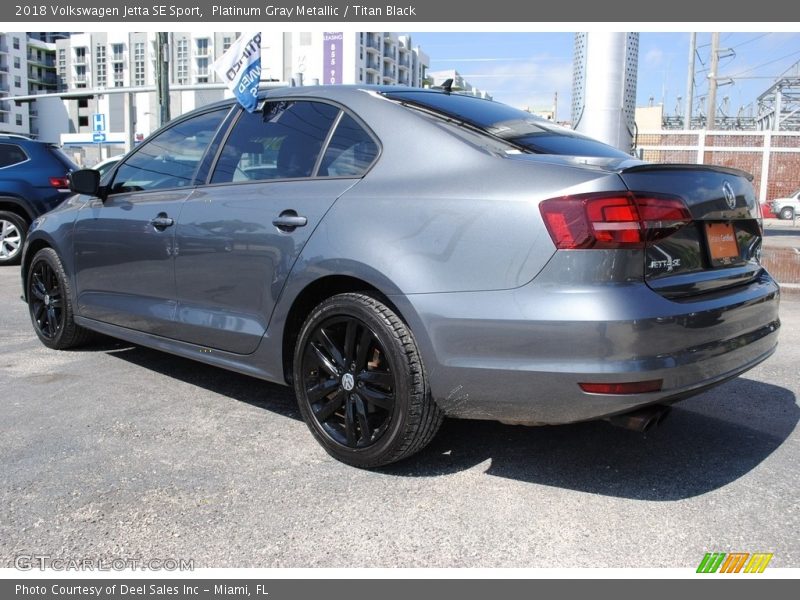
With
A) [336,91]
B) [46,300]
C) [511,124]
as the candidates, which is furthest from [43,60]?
[511,124]

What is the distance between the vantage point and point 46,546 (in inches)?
94.7

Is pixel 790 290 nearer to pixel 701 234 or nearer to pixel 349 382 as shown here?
pixel 701 234

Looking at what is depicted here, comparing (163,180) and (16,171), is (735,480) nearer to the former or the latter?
(163,180)

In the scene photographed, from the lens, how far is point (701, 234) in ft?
8.95

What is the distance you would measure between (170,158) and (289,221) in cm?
136

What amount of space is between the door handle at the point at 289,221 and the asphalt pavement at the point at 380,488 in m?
1.01

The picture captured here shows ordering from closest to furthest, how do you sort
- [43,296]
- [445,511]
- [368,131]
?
[445,511] < [368,131] < [43,296]

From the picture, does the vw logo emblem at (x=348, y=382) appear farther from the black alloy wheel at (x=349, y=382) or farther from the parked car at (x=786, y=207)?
the parked car at (x=786, y=207)

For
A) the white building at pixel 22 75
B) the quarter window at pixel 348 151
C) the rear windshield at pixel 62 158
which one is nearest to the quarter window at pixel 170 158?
the quarter window at pixel 348 151

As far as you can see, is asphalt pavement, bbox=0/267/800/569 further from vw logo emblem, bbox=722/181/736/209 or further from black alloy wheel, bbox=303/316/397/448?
vw logo emblem, bbox=722/181/736/209

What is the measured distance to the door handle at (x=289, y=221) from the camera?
10.2ft

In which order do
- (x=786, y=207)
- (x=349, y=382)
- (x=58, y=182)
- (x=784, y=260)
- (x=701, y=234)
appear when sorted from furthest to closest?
(x=786, y=207) → (x=784, y=260) → (x=58, y=182) → (x=349, y=382) → (x=701, y=234)

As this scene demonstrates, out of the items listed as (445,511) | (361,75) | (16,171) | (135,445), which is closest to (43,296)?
(135,445)
